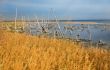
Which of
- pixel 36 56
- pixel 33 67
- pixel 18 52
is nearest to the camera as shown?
pixel 33 67

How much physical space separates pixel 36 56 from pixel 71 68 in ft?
4.57

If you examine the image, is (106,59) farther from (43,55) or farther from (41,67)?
(41,67)

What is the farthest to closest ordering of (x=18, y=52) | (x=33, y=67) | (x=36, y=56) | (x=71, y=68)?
(x=18, y=52) → (x=36, y=56) → (x=71, y=68) → (x=33, y=67)

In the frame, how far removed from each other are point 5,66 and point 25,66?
0.59 m

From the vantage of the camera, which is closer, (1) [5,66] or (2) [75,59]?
(1) [5,66]

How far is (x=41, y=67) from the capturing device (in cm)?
779

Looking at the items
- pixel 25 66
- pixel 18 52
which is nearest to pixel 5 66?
pixel 25 66

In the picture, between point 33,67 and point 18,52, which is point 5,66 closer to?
point 33,67

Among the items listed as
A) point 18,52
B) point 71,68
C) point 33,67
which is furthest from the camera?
point 18,52

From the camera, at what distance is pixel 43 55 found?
9398mm

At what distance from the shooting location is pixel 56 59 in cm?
931

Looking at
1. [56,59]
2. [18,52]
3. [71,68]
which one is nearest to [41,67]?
[71,68]

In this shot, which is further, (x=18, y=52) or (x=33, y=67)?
(x=18, y=52)

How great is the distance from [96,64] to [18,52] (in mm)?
2890
